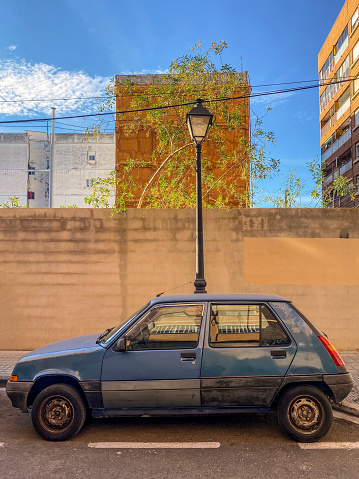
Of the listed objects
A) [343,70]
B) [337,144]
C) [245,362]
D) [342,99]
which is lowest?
[245,362]

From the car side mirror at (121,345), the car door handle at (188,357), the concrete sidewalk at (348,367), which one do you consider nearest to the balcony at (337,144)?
the concrete sidewalk at (348,367)

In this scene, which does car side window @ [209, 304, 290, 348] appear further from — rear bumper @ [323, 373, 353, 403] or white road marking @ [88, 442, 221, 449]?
white road marking @ [88, 442, 221, 449]

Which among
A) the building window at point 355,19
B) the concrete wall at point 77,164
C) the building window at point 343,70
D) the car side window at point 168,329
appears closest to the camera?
the car side window at point 168,329

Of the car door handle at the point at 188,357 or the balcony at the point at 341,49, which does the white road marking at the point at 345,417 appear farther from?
the balcony at the point at 341,49

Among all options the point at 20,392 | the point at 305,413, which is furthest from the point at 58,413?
the point at 305,413

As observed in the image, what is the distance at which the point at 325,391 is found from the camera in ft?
14.6

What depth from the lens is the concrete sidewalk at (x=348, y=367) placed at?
17.8ft

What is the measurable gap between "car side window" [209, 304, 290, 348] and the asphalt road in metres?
1.03

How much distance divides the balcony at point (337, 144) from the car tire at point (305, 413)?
33614mm

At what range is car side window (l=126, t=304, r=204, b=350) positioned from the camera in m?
4.45

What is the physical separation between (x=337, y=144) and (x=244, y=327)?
36352 millimetres

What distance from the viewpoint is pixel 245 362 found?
4375mm

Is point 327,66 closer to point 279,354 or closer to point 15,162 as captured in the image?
point 15,162

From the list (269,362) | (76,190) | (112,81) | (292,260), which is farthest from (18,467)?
(76,190)
